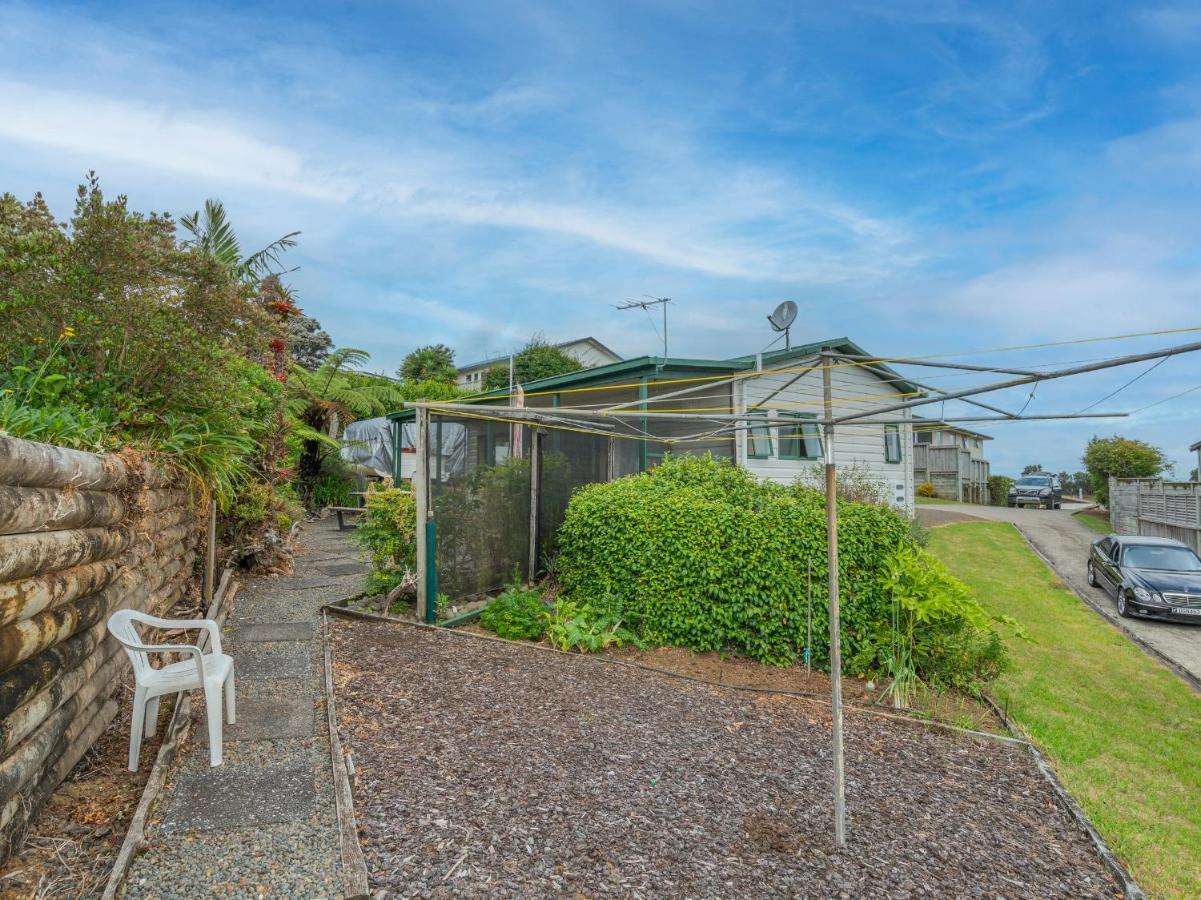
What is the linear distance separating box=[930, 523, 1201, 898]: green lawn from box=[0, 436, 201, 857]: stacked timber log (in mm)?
5194

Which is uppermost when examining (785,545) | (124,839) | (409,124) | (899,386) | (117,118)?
(409,124)

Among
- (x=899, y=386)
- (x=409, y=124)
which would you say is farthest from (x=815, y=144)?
(x=899, y=386)

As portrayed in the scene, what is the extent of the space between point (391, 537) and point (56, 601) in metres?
4.12

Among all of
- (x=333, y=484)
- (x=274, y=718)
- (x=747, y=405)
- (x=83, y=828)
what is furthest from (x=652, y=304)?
(x=83, y=828)

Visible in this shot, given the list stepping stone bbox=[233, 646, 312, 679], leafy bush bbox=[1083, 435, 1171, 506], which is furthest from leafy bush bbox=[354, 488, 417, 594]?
leafy bush bbox=[1083, 435, 1171, 506]

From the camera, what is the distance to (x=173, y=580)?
5.66m

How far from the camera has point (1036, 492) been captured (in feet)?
98.0

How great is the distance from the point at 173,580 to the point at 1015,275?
10.3 meters

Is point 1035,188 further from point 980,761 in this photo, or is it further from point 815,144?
point 980,761

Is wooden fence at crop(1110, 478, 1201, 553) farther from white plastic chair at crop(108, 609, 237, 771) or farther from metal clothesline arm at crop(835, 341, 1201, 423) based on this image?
white plastic chair at crop(108, 609, 237, 771)

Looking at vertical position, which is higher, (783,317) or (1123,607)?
(783,317)

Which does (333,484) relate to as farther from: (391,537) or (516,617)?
(516,617)

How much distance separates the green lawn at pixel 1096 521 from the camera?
20234 mm

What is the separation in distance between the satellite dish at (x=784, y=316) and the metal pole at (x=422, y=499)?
766 centimetres
